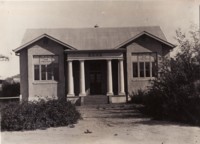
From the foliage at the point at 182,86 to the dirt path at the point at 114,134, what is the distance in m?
0.81

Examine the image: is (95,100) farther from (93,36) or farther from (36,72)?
(93,36)

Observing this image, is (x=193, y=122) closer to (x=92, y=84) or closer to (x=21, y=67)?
(x=92, y=84)

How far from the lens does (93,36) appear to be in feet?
93.4

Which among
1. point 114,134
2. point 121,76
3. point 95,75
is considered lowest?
point 114,134

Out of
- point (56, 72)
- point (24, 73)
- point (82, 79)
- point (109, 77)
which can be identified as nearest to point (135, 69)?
point (109, 77)

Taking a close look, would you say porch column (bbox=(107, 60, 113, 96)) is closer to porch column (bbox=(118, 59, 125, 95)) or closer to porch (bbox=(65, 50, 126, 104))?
porch (bbox=(65, 50, 126, 104))

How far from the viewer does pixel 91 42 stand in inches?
1083

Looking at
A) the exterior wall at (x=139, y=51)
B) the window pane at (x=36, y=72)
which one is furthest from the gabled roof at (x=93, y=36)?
the window pane at (x=36, y=72)

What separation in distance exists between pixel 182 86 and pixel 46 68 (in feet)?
44.6

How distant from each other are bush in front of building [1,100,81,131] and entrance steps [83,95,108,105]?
31.9 ft

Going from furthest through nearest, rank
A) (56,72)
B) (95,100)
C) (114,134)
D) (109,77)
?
(56,72), (109,77), (95,100), (114,134)

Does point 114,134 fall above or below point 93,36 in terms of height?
below

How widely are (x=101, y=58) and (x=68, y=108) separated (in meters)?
10.7

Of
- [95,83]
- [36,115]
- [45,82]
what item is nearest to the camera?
[36,115]
